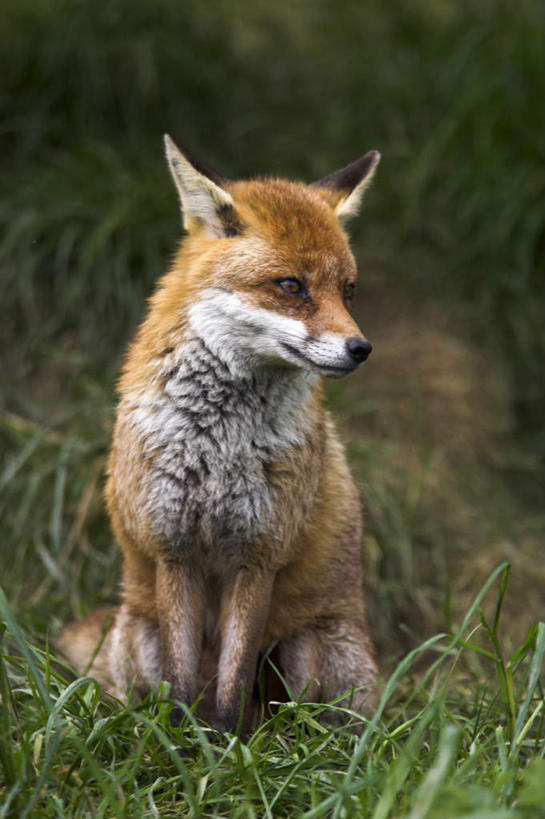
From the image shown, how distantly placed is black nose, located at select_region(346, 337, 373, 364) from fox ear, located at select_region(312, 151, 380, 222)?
2.86ft

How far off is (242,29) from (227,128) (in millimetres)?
1142

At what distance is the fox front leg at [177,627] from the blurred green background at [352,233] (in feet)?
6.62

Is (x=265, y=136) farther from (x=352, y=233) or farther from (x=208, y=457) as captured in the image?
(x=208, y=457)

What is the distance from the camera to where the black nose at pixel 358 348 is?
12.0ft

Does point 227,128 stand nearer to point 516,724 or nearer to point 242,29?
point 242,29

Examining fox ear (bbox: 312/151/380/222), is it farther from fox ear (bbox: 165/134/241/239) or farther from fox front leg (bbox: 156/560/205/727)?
fox front leg (bbox: 156/560/205/727)

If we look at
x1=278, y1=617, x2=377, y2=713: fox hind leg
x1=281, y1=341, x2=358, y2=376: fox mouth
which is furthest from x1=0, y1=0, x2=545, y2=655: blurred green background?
x1=281, y1=341, x2=358, y2=376: fox mouth

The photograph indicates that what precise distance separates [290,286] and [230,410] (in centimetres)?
59

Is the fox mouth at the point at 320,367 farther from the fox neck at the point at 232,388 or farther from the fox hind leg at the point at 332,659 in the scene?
the fox hind leg at the point at 332,659

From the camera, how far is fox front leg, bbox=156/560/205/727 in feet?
13.3

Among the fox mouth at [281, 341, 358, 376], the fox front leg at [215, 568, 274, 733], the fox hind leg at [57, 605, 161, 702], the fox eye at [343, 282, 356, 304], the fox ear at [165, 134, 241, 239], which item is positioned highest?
the fox ear at [165, 134, 241, 239]

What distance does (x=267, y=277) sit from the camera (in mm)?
3850

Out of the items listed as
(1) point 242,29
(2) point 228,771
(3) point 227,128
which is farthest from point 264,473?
(1) point 242,29

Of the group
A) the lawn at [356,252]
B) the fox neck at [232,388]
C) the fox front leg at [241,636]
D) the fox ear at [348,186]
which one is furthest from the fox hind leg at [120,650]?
the fox ear at [348,186]
